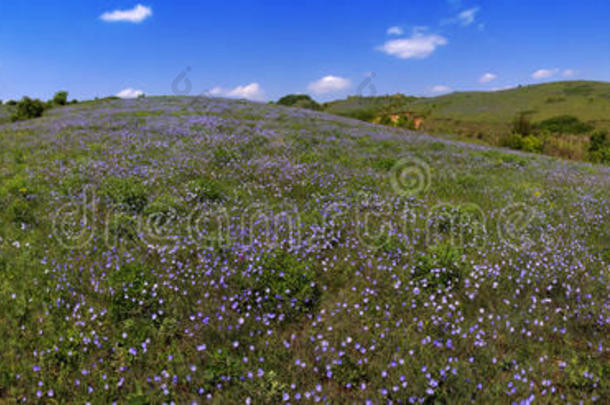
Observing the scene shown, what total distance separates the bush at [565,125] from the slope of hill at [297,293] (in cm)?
6026

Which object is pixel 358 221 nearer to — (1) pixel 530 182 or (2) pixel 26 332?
(2) pixel 26 332

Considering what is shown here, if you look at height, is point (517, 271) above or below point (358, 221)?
below

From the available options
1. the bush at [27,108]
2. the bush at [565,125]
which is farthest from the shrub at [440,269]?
the bush at [565,125]

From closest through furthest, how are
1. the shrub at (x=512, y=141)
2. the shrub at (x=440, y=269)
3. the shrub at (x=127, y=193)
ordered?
the shrub at (x=440, y=269), the shrub at (x=127, y=193), the shrub at (x=512, y=141)

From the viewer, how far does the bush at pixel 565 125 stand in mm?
56125

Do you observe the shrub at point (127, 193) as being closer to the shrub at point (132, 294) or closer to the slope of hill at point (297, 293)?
the slope of hill at point (297, 293)

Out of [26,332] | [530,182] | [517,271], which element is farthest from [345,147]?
[26,332]

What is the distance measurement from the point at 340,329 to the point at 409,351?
2.66 feet

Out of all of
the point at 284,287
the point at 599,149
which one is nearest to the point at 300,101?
the point at 599,149

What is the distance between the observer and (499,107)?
79500 millimetres

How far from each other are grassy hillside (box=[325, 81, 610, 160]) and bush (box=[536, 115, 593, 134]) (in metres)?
1.81

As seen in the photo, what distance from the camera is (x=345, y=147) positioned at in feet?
48.0

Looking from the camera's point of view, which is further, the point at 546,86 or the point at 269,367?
the point at 546,86

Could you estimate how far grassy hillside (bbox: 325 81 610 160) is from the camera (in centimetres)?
6019
